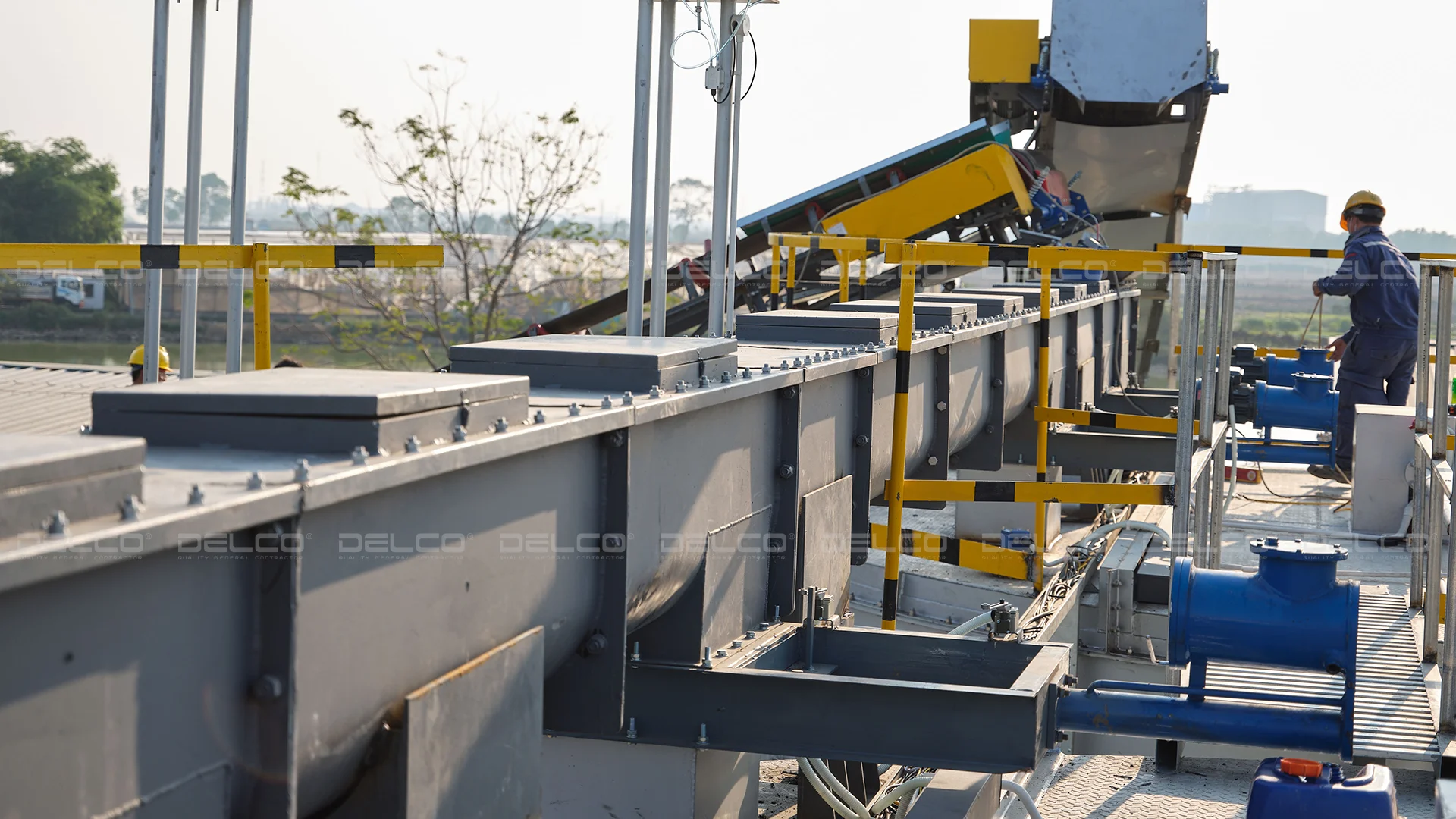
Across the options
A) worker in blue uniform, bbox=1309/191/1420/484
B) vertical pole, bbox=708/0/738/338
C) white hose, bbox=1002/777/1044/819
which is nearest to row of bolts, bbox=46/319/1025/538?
white hose, bbox=1002/777/1044/819

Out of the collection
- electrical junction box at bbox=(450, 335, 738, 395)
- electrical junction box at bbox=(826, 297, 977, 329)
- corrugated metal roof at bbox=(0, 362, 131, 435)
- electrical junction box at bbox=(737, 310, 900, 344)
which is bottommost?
corrugated metal roof at bbox=(0, 362, 131, 435)

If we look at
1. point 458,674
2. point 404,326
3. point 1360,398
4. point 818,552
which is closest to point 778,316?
point 818,552

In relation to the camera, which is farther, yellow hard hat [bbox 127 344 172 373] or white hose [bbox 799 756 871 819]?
yellow hard hat [bbox 127 344 172 373]

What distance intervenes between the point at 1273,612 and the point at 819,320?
2544mm

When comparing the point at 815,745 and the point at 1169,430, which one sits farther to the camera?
the point at 1169,430

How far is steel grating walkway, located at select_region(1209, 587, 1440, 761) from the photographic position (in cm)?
435

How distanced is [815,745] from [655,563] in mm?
581

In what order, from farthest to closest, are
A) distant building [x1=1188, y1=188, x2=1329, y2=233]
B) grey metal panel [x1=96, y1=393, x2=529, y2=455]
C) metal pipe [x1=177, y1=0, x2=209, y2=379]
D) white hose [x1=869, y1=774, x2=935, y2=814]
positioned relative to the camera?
1. distant building [x1=1188, y1=188, x2=1329, y2=233]
2. metal pipe [x1=177, y1=0, x2=209, y2=379]
3. white hose [x1=869, y1=774, x2=935, y2=814]
4. grey metal panel [x1=96, y1=393, x2=529, y2=455]

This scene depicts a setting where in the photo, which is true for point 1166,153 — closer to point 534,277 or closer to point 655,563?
point 534,277

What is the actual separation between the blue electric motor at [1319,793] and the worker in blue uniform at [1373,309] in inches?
247

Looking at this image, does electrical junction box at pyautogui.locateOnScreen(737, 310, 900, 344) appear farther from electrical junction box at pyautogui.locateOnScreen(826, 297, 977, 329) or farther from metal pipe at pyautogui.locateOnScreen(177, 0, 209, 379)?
metal pipe at pyautogui.locateOnScreen(177, 0, 209, 379)

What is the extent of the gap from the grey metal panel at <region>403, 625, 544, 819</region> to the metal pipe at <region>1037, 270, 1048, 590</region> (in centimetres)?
559

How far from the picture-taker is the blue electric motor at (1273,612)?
11.1ft

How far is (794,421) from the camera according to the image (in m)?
4.34
